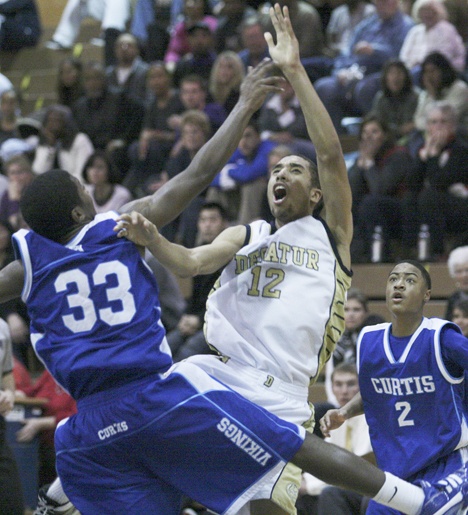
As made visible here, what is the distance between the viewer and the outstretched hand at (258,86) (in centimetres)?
493

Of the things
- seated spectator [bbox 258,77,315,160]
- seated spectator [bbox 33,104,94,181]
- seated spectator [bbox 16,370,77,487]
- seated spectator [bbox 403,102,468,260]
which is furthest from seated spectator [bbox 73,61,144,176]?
seated spectator [bbox 16,370,77,487]

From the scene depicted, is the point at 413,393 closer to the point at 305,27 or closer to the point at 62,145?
the point at 62,145

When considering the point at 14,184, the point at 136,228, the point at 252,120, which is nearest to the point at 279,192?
the point at 136,228

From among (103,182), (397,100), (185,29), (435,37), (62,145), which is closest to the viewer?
(397,100)

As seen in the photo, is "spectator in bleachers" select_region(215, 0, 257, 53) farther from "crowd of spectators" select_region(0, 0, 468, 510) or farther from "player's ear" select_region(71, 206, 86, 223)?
"player's ear" select_region(71, 206, 86, 223)

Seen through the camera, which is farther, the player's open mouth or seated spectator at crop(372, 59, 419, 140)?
seated spectator at crop(372, 59, 419, 140)

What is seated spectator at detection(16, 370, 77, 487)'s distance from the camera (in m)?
8.59

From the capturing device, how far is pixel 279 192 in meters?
5.19

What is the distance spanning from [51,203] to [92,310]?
0.46m

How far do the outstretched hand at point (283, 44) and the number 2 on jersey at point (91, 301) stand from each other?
1559mm

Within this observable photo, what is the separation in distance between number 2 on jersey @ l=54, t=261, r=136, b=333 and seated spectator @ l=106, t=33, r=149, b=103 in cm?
884

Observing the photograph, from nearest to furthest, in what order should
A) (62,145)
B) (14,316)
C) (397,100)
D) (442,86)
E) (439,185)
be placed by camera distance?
(439,185)
(14,316)
(442,86)
(397,100)
(62,145)

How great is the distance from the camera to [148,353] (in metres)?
4.26

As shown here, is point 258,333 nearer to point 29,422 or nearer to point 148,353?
point 148,353
